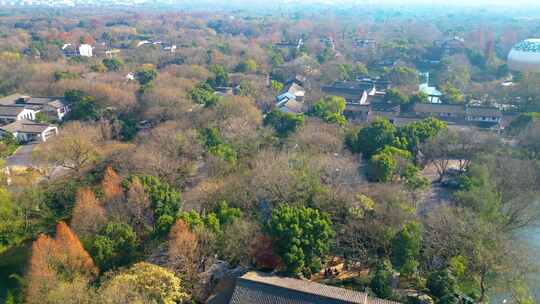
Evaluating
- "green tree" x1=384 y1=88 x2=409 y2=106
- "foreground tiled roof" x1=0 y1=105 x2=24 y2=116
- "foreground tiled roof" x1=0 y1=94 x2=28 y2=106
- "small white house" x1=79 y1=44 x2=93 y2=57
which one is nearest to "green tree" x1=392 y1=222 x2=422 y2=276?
"green tree" x1=384 y1=88 x2=409 y2=106

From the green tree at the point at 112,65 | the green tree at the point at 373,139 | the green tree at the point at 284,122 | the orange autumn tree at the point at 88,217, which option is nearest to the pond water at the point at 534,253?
the green tree at the point at 373,139

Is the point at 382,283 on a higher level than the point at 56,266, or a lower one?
lower

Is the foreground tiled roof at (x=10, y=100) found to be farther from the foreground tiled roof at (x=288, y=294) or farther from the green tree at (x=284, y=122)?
the foreground tiled roof at (x=288, y=294)

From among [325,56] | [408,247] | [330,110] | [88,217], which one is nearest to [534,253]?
[408,247]

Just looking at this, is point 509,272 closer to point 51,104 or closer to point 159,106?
point 159,106

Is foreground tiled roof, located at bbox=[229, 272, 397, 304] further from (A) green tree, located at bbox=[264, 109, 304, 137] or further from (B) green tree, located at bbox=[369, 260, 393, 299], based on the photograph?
(A) green tree, located at bbox=[264, 109, 304, 137]

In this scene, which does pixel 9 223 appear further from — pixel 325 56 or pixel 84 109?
pixel 325 56
